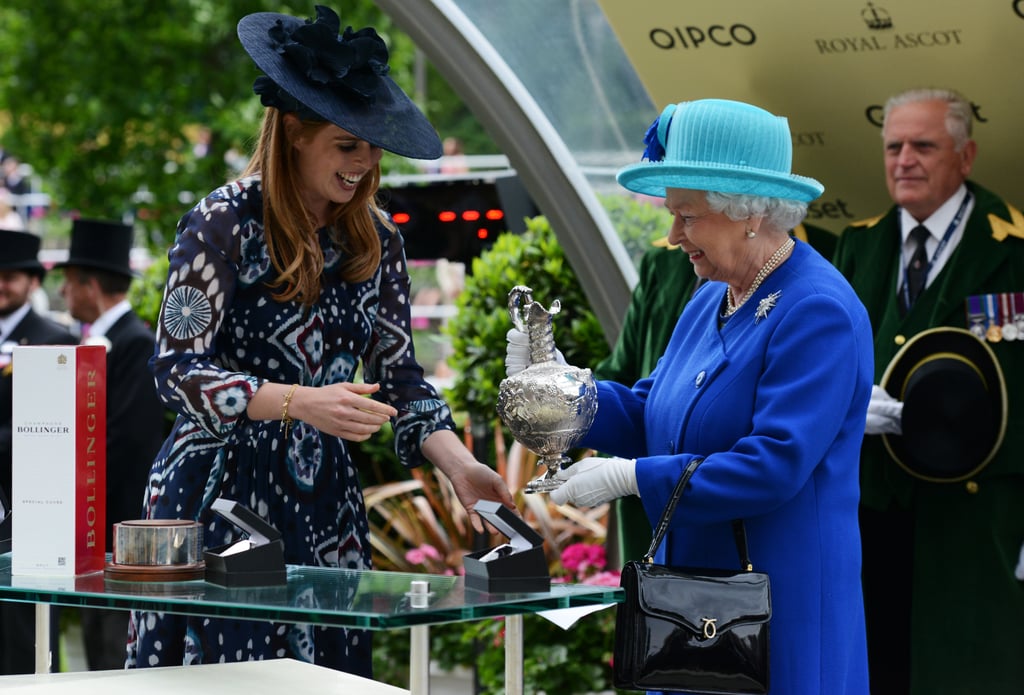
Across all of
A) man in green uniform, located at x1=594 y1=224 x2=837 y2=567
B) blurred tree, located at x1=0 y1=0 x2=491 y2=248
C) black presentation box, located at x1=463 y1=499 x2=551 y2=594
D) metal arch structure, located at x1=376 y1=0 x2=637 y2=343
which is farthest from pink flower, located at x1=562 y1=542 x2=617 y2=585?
blurred tree, located at x1=0 y1=0 x2=491 y2=248

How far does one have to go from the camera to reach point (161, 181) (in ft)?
48.9

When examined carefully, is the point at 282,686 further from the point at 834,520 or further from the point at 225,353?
the point at 834,520

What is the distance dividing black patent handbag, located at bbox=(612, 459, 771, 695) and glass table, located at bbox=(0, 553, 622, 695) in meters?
0.43

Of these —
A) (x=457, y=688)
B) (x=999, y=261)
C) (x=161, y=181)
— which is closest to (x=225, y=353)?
(x=999, y=261)

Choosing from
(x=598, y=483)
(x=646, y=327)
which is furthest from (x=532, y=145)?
(x=598, y=483)

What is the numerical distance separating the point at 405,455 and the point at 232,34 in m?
13.1

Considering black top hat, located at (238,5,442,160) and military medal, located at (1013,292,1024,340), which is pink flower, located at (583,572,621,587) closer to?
military medal, located at (1013,292,1024,340)

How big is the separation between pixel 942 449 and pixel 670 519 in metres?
1.81

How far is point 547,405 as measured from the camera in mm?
2729

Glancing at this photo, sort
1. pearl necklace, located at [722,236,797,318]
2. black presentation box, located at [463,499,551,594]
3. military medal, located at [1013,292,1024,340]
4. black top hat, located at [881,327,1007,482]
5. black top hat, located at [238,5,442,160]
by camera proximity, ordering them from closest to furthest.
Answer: black presentation box, located at [463,499,551,594]
black top hat, located at [238,5,442,160]
pearl necklace, located at [722,236,797,318]
black top hat, located at [881,327,1007,482]
military medal, located at [1013,292,1024,340]

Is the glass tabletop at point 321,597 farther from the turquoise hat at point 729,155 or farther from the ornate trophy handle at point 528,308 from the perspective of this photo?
the turquoise hat at point 729,155

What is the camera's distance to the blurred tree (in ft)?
48.8

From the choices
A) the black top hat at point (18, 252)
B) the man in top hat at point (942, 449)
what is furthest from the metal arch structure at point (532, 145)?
the black top hat at point (18, 252)

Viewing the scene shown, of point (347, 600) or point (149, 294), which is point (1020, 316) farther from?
point (149, 294)
